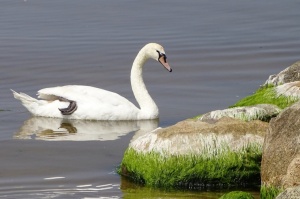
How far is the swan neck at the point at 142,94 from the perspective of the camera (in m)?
14.9

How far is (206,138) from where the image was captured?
34.3ft

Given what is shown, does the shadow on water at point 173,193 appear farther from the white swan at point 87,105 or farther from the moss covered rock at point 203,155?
the white swan at point 87,105

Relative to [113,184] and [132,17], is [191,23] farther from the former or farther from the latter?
[113,184]

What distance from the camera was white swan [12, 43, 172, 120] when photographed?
1488 centimetres

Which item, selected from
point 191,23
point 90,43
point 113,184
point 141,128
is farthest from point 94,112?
point 191,23

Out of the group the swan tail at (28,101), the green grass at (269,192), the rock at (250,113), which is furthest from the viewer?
the swan tail at (28,101)

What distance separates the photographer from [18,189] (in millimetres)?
10836

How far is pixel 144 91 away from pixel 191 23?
22.6 ft

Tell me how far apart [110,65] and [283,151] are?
945 centimetres

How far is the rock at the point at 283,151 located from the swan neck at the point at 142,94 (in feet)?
17.8

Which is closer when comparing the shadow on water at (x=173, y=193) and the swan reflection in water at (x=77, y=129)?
the shadow on water at (x=173, y=193)

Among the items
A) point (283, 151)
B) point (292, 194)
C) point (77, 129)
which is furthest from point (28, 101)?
point (292, 194)

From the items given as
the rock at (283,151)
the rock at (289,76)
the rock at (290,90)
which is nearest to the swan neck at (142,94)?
the rock at (289,76)

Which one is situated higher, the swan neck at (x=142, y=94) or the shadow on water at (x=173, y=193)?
the swan neck at (x=142, y=94)
